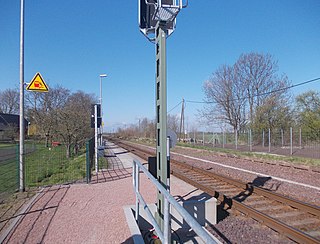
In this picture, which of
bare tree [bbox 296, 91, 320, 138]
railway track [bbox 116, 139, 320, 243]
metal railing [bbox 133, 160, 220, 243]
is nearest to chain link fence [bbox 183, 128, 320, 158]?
bare tree [bbox 296, 91, 320, 138]

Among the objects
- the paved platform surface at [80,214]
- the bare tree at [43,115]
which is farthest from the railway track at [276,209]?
the bare tree at [43,115]

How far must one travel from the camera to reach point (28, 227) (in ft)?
16.9

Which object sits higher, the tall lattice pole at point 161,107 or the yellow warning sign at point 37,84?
the yellow warning sign at point 37,84

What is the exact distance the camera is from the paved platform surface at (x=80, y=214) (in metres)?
4.65

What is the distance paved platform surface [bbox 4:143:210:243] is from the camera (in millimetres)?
4648

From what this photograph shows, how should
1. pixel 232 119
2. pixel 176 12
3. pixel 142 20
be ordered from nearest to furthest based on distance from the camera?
pixel 176 12
pixel 142 20
pixel 232 119

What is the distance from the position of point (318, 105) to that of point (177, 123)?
2878 cm

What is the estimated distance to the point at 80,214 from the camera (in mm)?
5879

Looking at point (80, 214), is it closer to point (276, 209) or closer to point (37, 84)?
point (37, 84)

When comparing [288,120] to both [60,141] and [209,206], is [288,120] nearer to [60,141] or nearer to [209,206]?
[60,141]

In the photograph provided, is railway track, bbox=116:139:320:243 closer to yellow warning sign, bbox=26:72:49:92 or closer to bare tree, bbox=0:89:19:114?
yellow warning sign, bbox=26:72:49:92

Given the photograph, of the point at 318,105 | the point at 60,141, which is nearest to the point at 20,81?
the point at 60,141

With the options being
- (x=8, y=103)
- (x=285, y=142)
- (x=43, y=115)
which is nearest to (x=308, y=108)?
(x=285, y=142)

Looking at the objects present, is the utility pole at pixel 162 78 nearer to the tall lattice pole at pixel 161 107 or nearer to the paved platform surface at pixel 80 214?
the tall lattice pole at pixel 161 107
